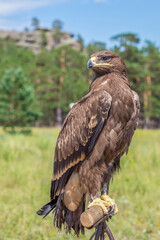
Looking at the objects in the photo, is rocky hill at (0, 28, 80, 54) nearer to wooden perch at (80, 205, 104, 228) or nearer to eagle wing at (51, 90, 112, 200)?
eagle wing at (51, 90, 112, 200)

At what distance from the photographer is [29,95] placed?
20109mm

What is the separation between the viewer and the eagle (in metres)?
2.28

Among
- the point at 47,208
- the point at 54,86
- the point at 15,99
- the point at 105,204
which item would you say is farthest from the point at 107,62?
the point at 54,86

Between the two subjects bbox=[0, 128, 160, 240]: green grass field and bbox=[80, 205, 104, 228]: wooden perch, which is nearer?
bbox=[80, 205, 104, 228]: wooden perch

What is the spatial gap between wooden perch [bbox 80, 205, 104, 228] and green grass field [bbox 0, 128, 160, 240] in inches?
45.9

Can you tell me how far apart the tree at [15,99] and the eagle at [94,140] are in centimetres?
1736

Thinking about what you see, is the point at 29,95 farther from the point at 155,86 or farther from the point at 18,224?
the point at 155,86

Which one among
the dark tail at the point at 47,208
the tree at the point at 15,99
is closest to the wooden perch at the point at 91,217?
the dark tail at the point at 47,208

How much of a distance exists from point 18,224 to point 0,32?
98.4 meters

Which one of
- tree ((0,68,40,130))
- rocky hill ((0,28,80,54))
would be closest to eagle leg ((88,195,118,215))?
tree ((0,68,40,130))

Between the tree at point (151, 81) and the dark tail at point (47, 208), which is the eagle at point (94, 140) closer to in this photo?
the dark tail at point (47, 208)

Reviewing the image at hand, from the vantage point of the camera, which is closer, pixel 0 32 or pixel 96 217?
pixel 96 217

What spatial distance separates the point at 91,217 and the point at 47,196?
3384 millimetres

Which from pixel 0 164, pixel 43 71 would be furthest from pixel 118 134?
pixel 43 71
